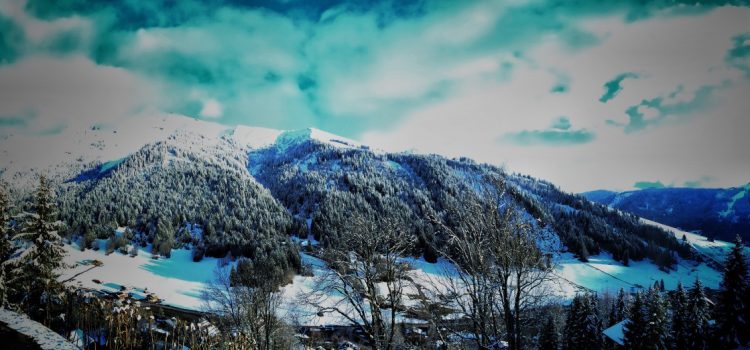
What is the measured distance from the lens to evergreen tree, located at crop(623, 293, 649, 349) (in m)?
32.6

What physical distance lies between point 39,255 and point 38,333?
23290 millimetres

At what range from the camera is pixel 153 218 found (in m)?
127

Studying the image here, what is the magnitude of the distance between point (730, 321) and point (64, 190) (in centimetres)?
24072

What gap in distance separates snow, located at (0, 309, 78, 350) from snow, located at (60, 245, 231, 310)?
67561mm

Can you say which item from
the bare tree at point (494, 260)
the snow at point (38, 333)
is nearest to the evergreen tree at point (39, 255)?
the snow at point (38, 333)

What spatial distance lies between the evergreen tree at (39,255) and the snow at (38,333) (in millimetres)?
19720

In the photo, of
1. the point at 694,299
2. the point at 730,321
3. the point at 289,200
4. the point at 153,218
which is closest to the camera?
the point at 730,321

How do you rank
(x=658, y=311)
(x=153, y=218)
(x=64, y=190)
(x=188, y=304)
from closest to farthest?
(x=658, y=311) < (x=188, y=304) < (x=153, y=218) < (x=64, y=190)

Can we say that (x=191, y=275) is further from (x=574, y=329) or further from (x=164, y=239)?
(x=574, y=329)

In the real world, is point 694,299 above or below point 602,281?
above

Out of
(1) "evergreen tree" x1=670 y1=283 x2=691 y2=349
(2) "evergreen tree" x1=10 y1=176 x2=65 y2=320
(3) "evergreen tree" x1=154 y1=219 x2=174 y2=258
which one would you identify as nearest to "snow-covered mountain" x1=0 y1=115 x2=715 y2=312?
(3) "evergreen tree" x1=154 y1=219 x2=174 y2=258

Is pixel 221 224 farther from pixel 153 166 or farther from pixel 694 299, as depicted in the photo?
pixel 694 299

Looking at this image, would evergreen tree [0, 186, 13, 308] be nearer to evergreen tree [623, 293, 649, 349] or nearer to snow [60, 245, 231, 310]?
evergreen tree [623, 293, 649, 349]

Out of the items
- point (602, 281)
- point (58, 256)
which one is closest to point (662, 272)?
point (602, 281)
